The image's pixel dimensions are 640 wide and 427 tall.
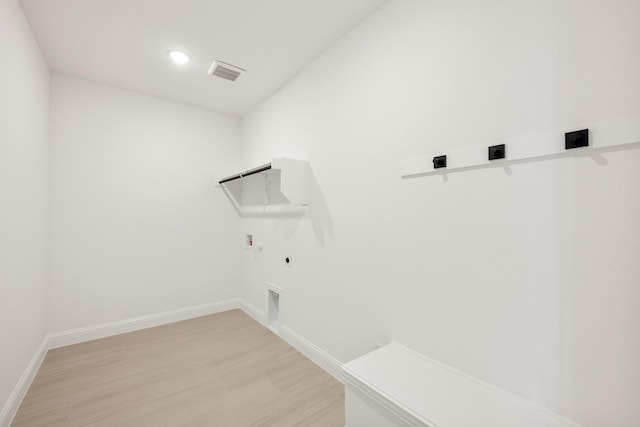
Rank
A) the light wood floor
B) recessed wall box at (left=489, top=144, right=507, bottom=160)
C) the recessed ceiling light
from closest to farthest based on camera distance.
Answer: recessed wall box at (left=489, top=144, right=507, bottom=160)
the light wood floor
the recessed ceiling light

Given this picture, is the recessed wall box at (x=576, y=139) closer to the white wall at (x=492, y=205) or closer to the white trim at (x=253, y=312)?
the white wall at (x=492, y=205)

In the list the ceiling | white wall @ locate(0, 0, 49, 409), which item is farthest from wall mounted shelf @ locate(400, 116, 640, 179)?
white wall @ locate(0, 0, 49, 409)

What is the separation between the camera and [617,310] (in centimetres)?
95

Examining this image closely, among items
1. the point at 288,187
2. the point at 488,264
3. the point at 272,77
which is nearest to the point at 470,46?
the point at 488,264

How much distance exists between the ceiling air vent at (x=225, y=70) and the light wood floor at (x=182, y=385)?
2.70 meters

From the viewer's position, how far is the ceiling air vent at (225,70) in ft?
8.18

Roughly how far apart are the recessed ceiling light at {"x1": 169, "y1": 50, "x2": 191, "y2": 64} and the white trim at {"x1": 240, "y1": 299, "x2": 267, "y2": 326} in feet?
8.99

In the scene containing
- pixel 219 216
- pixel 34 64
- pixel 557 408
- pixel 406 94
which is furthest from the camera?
pixel 219 216

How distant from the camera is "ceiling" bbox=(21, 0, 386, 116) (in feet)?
5.96

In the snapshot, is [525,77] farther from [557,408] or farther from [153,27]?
[153,27]

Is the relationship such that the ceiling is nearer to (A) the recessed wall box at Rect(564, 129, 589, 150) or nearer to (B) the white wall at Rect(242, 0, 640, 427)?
(B) the white wall at Rect(242, 0, 640, 427)

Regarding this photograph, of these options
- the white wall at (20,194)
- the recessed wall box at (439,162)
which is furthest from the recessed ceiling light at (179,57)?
the recessed wall box at (439,162)

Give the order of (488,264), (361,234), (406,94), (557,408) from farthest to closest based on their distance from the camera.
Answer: (361,234)
(406,94)
(488,264)
(557,408)

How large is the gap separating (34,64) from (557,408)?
393cm
